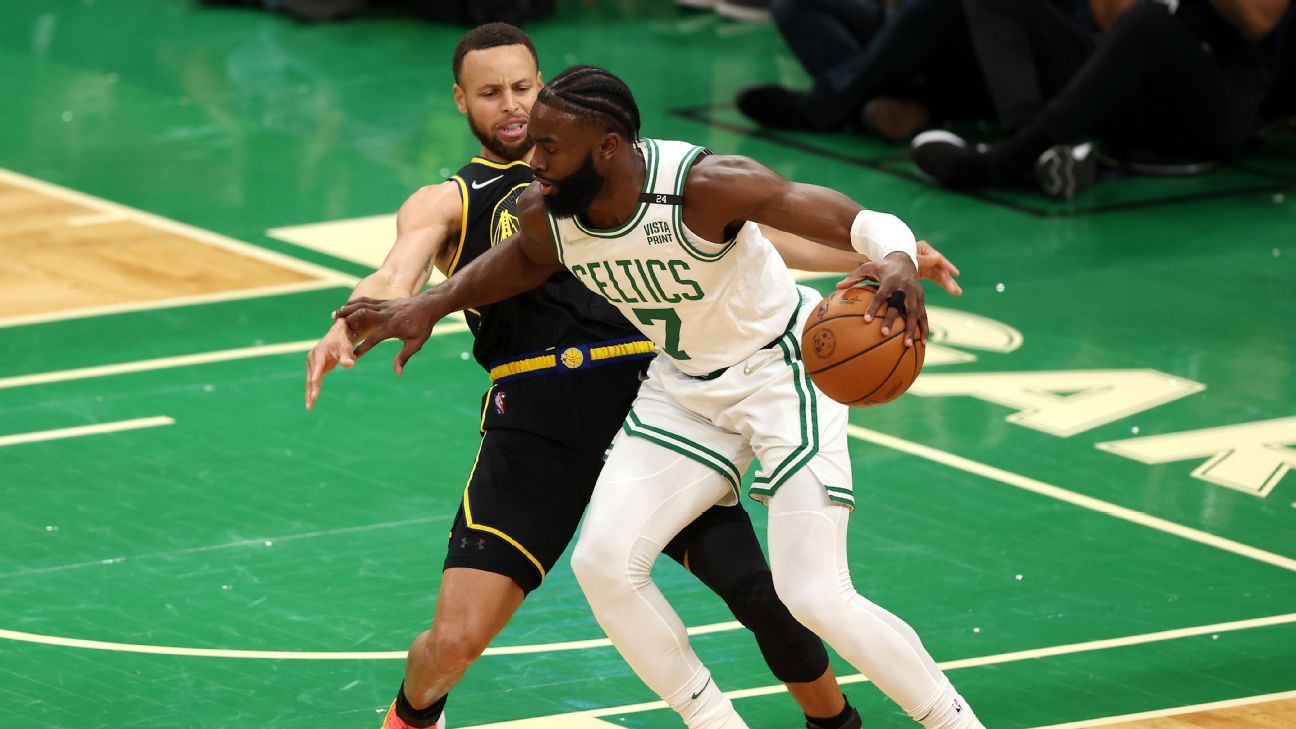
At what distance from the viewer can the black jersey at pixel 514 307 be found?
5672mm

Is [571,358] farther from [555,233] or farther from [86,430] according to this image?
[86,430]

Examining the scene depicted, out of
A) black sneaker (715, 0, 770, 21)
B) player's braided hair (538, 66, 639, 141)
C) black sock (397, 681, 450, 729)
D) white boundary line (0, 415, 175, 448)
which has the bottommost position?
black sneaker (715, 0, 770, 21)

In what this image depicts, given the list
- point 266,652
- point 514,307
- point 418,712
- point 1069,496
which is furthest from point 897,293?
point 1069,496

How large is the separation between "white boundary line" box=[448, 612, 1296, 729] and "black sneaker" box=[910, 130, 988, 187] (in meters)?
5.59

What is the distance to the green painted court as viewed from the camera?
6285 millimetres

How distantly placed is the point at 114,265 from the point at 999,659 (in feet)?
19.2

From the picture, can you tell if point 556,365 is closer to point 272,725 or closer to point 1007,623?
point 272,725

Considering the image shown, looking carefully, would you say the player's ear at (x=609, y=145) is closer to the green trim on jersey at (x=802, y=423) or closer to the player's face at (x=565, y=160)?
the player's face at (x=565, y=160)

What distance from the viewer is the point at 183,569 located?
23.3ft

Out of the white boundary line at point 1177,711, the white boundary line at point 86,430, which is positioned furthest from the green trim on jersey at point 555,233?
the white boundary line at point 86,430

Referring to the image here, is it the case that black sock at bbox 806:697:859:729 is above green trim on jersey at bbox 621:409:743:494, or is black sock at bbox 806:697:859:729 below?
below

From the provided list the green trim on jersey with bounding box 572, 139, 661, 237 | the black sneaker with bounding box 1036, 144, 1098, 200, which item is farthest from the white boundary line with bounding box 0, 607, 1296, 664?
the black sneaker with bounding box 1036, 144, 1098, 200

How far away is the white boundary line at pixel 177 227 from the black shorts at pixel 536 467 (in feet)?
16.1

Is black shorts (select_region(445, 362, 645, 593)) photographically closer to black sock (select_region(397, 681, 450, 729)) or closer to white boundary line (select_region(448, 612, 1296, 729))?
black sock (select_region(397, 681, 450, 729))
